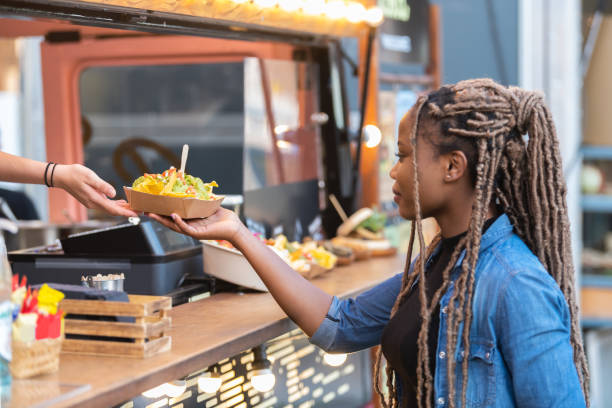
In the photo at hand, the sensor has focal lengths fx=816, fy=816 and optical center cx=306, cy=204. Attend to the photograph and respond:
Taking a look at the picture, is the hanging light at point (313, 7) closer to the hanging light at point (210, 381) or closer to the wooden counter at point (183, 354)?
the wooden counter at point (183, 354)

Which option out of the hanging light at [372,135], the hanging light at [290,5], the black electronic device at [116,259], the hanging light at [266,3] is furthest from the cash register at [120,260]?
the hanging light at [372,135]

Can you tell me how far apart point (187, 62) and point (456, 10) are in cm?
279

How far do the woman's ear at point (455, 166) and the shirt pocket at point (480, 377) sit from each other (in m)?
0.42

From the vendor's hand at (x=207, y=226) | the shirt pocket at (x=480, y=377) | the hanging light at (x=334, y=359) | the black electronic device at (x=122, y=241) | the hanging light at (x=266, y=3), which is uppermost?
the hanging light at (x=266, y=3)

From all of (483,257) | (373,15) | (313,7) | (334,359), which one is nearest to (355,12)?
(373,15)

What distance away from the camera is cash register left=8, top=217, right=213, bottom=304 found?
2.70 m

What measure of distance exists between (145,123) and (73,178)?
9.87 metres

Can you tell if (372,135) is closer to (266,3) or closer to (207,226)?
(266,3)

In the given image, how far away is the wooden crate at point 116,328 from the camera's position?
196 cm

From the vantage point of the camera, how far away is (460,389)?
199 cm

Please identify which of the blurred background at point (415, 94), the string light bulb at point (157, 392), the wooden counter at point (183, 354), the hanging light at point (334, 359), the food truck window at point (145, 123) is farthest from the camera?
the food truck window at point (145, 123)

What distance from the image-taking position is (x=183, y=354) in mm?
2033

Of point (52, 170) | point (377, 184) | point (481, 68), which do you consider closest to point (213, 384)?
point (52, 170)

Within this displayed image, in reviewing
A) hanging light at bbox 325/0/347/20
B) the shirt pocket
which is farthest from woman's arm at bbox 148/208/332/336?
hanging light at bbox 325/0/347/20
